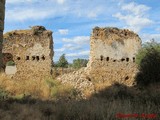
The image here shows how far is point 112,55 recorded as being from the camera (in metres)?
23.4

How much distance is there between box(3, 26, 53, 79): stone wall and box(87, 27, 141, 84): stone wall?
2904mm

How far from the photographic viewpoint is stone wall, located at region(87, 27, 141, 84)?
23.1 meters

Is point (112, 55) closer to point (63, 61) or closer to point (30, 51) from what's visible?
point (30, 51)

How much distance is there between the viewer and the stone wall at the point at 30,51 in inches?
897

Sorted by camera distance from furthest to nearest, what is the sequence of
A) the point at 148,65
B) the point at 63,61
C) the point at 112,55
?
the point at 63,61 → the point at 112,55 → the point at 148,65

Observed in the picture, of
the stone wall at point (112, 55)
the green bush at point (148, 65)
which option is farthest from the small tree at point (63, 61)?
the green bush at point (148, 65)

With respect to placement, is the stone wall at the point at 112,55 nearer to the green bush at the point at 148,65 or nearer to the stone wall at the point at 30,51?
the green bush at the point at 148,65

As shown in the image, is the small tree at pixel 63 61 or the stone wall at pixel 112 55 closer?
the stone wall at pixel 112 55

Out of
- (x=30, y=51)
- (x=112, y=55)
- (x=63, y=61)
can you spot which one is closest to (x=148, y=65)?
(x=112, y=55)

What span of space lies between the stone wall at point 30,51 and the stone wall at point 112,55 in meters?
2.90

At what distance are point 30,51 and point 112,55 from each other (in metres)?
5.44

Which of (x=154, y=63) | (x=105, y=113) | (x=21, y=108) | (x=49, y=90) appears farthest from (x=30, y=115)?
(x=154, y=63)

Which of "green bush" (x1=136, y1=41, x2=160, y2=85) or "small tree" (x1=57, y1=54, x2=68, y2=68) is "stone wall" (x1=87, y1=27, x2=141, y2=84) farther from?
"small tree" (x1=57, y1=54, x2=68, y2=68)

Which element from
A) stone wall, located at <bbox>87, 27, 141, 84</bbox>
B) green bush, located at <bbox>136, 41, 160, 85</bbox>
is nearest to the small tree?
stone wall, located at <bbox>87, 27, 141, 84</bbox>
